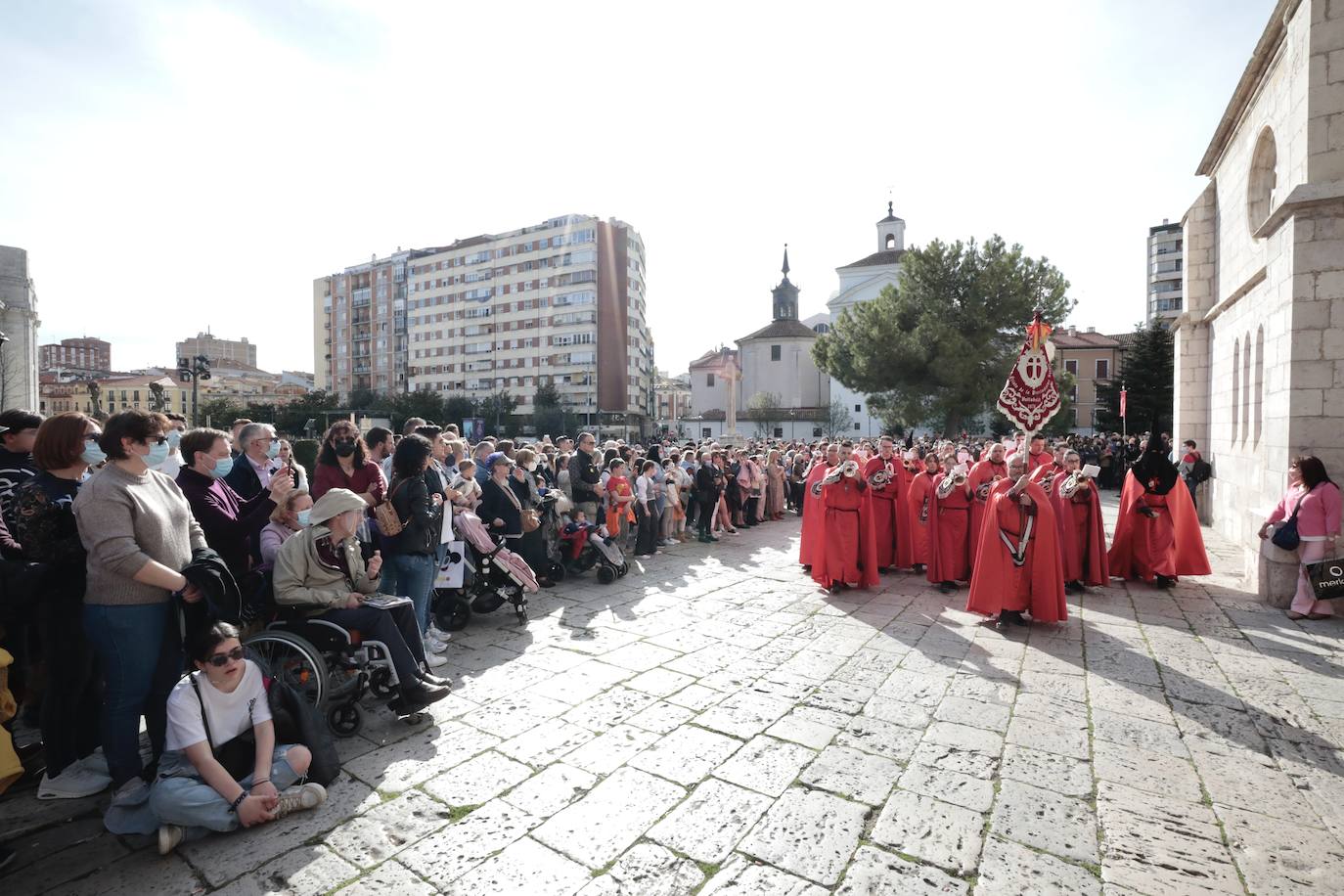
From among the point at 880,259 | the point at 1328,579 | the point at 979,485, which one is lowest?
the point at 1328,579

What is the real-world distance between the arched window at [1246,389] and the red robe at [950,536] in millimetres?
5736

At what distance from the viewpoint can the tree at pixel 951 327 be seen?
26.6 meters

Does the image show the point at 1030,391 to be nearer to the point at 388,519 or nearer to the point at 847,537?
the point at 847,537

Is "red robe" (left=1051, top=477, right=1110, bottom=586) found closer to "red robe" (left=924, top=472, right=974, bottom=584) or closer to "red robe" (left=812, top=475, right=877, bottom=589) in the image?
"red robe" (left=924, top=472, right=974, bottom=584)

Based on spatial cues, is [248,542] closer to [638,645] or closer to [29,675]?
[29,675]

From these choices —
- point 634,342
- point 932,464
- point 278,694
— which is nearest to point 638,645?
point 278,694

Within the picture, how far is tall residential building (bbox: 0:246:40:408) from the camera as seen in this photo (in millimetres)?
35188

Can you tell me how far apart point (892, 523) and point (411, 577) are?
645cm

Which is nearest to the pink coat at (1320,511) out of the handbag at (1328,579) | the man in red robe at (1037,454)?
the handbag at (1328,579)

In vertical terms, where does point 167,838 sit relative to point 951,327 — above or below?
below

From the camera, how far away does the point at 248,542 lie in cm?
459

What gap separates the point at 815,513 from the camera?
865 centimetres

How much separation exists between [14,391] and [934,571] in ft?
154

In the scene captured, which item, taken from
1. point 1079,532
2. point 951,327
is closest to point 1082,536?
point 1079,532
